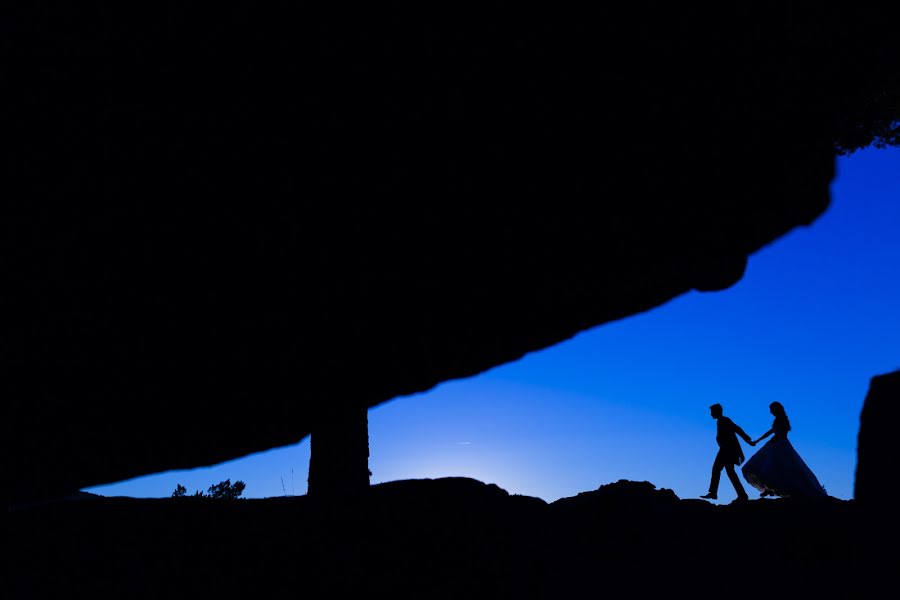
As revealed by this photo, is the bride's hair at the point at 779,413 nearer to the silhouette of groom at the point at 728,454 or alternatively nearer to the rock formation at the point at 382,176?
the silhouette of groom at the point at 728,454

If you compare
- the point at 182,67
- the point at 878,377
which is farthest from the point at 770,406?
the point at 182,67

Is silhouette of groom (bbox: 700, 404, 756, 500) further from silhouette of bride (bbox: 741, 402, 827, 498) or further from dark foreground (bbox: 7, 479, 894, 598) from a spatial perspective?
dark foreground (bbox: 7, 479, 894, 598)

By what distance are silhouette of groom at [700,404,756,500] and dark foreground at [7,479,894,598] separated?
3526 mm

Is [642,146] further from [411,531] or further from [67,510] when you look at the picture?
[67,510]

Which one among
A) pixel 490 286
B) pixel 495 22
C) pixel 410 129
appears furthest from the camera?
pixel 490 286

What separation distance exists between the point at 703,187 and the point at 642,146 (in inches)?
13.5

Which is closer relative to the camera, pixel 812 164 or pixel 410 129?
pixel 410 129

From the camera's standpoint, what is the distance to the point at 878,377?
8.70ft

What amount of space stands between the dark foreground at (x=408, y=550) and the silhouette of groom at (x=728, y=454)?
3.53 m

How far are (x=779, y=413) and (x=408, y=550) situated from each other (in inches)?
239

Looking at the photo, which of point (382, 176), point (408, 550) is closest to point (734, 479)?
point (408, 550)

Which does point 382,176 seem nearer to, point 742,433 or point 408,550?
point 408,550

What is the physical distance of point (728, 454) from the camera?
796cm

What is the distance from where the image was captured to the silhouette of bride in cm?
651
